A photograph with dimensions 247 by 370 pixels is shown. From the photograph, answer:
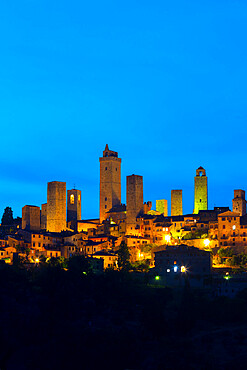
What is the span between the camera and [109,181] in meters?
107

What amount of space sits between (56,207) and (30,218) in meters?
3.87

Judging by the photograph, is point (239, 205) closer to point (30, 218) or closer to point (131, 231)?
point (131, 231)

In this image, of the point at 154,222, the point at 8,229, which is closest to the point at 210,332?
the point at 154,222

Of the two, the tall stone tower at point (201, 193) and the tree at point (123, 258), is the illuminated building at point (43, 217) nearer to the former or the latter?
the tall stone tower at point (201, 193)

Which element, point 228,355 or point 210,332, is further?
point 210,332

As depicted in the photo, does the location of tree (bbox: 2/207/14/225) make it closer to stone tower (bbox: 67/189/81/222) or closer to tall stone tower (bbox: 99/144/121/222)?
stone tower (bbox: 67/189/81/222)

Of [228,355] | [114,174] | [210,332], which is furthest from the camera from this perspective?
[114,174]

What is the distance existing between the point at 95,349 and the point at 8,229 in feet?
→ 154

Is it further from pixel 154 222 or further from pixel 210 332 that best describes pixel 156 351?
pixel 154 222

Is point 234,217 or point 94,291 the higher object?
point 234,217

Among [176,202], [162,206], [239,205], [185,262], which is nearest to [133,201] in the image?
[176,202]

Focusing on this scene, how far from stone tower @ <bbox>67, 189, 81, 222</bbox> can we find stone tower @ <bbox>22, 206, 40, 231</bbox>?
6.97 m

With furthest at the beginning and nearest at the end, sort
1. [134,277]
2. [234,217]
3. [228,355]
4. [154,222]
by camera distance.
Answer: [154,222] < [234,217] < [134,277] < [228,355]

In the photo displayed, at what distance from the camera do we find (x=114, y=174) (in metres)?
107
